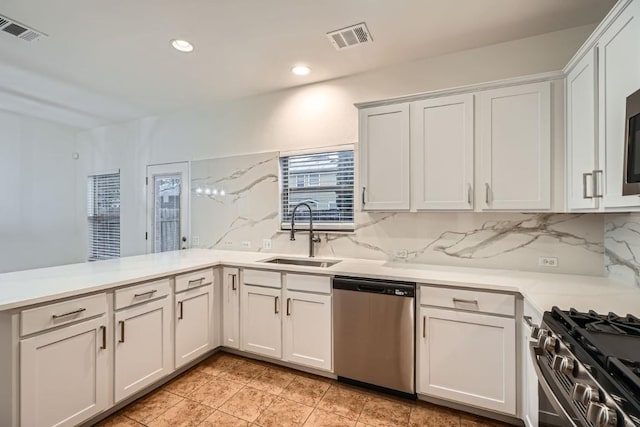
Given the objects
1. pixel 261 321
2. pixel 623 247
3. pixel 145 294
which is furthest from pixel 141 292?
pixel 623 247

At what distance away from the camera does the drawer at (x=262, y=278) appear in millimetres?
2586

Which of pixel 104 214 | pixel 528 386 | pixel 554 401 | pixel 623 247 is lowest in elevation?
pixel 528 386

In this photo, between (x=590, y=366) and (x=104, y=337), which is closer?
(x=590, y=366)

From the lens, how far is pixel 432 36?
2.30m

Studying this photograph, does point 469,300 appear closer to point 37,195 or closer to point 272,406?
point 272,406

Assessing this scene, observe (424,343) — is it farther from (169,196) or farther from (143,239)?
(143,239)

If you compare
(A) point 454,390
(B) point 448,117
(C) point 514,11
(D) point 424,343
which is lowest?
(A) point 454,390

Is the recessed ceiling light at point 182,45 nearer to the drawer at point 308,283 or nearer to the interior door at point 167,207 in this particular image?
the interior door at point 167,207

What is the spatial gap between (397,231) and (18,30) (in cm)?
340

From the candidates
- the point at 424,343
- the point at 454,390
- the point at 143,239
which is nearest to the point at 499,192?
the point at 424,343

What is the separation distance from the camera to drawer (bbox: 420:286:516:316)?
1.84 metres

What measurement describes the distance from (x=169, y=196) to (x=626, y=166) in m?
4.45

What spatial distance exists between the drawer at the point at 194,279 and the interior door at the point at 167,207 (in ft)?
4.53

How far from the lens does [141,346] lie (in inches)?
83.6
